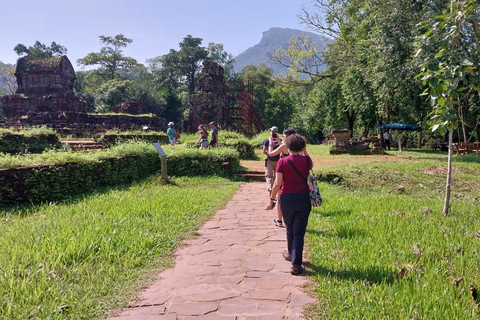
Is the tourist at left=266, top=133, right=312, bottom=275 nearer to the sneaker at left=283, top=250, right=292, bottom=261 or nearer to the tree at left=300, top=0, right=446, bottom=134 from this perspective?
the sneaker at left=283, top=250, right=292, bottom=261

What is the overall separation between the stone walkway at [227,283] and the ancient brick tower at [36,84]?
28.8 metres

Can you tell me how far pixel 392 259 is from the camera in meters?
3.84

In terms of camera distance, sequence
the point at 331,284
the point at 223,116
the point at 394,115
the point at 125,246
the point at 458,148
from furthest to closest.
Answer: the point at 394,115, the point at 223,116, the point at 458,148, the point at 125,246, the point at 331,284

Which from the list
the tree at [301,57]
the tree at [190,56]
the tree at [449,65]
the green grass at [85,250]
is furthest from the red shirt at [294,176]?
the tree at [190,56]

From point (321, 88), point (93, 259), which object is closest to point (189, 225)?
point (93, 259)

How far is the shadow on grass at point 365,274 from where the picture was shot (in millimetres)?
3355

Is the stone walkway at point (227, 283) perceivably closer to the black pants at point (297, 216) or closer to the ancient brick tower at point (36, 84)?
the black pants at point (297, 216)

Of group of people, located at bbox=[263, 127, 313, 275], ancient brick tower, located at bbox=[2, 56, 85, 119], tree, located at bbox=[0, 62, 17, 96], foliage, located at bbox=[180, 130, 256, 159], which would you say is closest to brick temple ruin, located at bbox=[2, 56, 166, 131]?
ancient brick tower, located at bbox=[2, 56, 85, 119]

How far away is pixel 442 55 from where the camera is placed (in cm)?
546

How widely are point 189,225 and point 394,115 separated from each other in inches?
1103

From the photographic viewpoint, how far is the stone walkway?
2885mm

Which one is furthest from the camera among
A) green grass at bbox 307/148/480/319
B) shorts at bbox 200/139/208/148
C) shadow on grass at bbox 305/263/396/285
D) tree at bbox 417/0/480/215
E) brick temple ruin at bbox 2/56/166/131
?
brick temple ruin at bbox 2/56/166/131

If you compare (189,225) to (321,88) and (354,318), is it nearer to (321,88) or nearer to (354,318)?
(354,318)

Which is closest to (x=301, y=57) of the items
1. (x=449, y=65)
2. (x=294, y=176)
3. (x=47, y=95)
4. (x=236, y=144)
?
(x=236, y=144)
